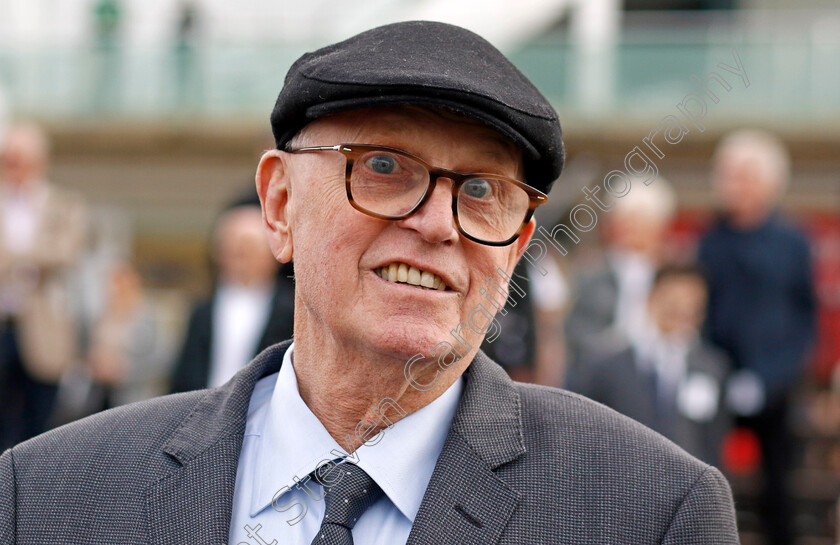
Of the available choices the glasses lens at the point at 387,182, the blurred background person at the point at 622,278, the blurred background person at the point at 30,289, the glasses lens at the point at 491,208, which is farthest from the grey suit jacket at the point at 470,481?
the blurred background person at the point at 622,278

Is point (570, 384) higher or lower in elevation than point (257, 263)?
lower

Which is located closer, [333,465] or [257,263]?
[333,465]

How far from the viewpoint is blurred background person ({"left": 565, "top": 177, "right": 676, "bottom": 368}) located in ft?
21.3

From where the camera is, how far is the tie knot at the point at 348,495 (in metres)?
1.97

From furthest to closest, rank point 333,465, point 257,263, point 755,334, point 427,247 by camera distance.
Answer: point 755,334
point 257,263
point 333,465
point 427,247

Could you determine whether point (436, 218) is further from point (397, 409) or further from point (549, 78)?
A: point (549, 78)

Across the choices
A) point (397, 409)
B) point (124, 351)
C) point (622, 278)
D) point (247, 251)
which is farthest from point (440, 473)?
point (124, 351)

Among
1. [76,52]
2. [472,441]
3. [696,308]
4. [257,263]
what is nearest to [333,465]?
[472,441]

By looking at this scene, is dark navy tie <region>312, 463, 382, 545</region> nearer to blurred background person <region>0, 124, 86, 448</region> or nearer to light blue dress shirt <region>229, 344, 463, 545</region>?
light blue dress shirt <region>229, 344, 463, 545</region>

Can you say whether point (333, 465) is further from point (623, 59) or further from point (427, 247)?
point (623, 59)

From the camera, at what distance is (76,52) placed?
20266 millimetres

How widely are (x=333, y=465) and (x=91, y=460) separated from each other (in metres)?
0.48

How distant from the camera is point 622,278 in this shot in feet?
21.4

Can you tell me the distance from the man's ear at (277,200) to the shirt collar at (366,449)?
27 centimetres
